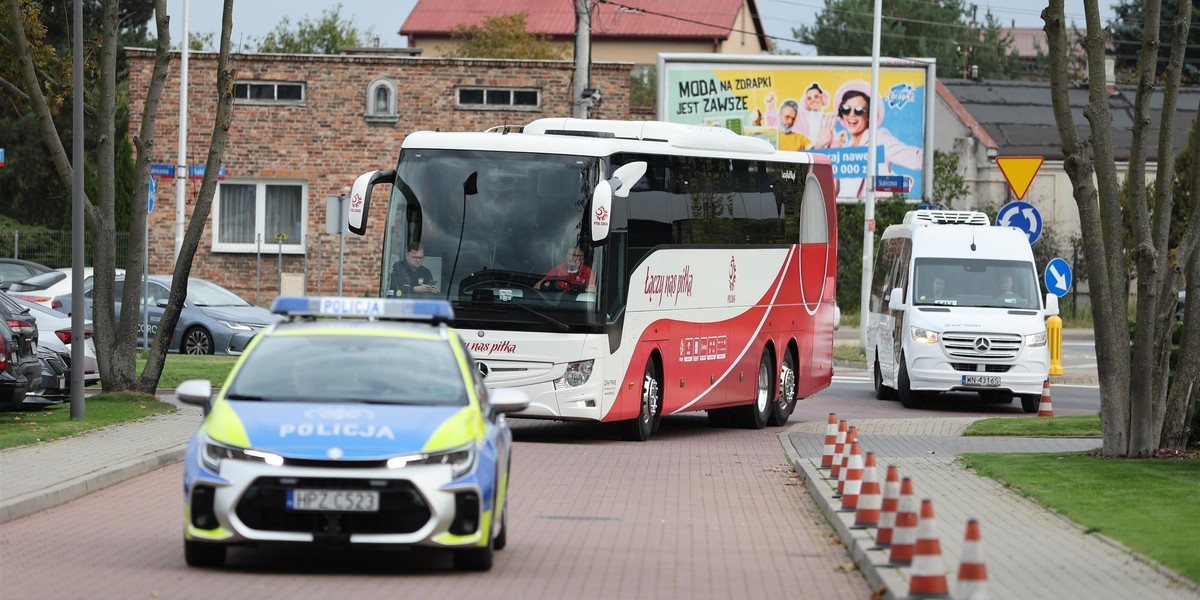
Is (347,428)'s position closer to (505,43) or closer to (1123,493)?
(1123,493)

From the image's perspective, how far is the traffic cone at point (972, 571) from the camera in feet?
25.6

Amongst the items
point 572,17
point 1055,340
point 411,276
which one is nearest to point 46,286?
point 411,276

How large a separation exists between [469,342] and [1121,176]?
40923 mm

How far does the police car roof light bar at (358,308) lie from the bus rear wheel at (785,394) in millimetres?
12521

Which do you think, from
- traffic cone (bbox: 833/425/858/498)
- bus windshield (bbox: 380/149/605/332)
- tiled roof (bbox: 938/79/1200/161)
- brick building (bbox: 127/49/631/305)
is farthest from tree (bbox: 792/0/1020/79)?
traffic cone (bbox: 833/425/858/498)

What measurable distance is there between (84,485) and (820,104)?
35059 millimetres

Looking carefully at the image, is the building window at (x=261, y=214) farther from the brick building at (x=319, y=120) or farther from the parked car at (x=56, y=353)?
the parked car at (x=56, y=353)

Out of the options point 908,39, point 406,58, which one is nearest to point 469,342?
point 406,58

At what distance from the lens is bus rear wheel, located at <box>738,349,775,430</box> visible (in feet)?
73.7

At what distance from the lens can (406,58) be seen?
45.0 metres

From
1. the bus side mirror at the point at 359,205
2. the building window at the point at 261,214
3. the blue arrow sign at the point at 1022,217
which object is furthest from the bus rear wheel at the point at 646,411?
the building window at the point at 261,214

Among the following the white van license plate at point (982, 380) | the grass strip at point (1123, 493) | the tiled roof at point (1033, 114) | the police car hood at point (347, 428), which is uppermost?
the tiled roof at point (1033, 114)

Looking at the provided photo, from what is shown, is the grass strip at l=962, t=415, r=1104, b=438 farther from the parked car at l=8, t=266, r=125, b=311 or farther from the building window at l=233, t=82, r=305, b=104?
the building window at l=233, t=82, r=305, b=104

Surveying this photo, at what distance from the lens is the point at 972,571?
25.7 ft
